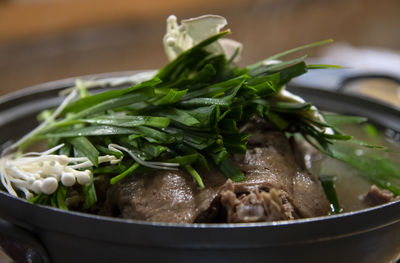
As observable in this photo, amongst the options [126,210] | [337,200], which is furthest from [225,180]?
[337,200]

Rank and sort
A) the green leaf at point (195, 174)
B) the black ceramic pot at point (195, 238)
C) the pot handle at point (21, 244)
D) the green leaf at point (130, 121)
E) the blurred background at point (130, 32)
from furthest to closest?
the blurred background at point (130, 32)
the green leaf at point (130, 121)
the green leaf at point (195, 174)
the pot handle at point (21, 244)
the black ceramic pot at point (195, 238)

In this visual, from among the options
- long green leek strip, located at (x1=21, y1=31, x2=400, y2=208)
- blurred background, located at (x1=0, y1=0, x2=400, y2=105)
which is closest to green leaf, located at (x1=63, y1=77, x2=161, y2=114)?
long green leek strip, located at (x1=21, y1=31, x2=400, y2=208)

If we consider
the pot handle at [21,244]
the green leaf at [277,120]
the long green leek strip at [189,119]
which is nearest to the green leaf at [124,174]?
the long green leek strip at [189,119]

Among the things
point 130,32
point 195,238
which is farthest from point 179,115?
point 130,32

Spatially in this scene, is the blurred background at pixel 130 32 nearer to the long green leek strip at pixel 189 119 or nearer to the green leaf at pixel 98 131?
the long green leek strip at pixel 189 119

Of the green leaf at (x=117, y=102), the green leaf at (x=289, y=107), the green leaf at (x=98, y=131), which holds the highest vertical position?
the green leaf at (x=117, y=102)

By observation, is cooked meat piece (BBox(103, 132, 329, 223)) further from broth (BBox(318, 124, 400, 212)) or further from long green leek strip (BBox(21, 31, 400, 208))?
broth (BBox(318, 124, 400, 212))
